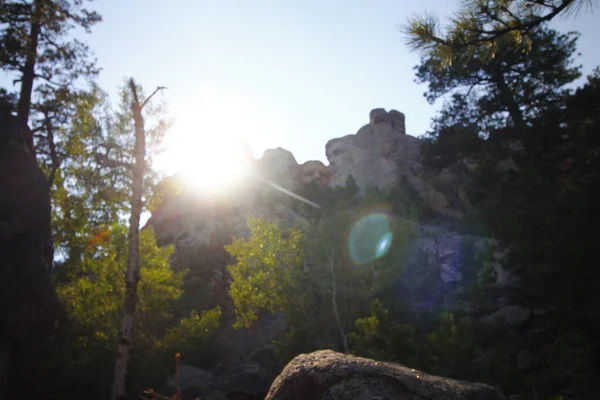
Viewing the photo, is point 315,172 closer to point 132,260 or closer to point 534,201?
point 534,201

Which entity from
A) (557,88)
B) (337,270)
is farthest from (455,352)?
(557,88)

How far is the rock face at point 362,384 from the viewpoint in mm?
4891

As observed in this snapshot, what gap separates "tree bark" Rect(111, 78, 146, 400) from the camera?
427 inches

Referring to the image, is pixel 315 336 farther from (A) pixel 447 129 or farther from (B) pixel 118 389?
(A) pixel 447 129

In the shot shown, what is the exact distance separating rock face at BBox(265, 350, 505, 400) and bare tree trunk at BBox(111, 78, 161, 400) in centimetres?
650

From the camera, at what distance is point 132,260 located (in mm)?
11727

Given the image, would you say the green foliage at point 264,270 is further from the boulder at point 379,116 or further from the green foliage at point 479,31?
the boulder at point 379,116

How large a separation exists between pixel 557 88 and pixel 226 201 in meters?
27.0

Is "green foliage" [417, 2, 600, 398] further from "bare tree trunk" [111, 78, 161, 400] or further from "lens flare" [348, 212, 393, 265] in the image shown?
"bare tree trunk" [111, 78, 161, 400]

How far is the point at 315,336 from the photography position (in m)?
15.6

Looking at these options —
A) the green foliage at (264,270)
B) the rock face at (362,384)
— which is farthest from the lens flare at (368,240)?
the rock face at (362,384)

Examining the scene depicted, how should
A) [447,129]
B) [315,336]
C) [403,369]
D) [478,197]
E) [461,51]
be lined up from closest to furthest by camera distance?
[403,369] < [461,51] < [315,336] < [478,197] < [447,129]

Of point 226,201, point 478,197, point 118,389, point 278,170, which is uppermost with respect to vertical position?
point 278,170

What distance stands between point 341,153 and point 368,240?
94.4 ft
